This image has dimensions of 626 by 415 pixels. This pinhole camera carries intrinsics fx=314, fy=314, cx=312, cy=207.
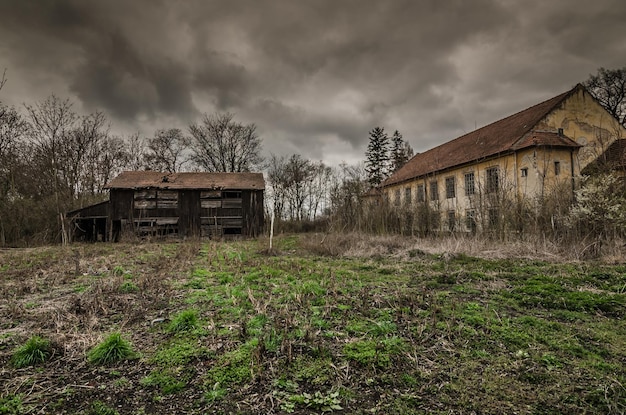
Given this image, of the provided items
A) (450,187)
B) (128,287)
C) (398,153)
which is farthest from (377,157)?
(128,287)

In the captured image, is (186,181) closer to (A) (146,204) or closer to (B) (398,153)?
(A) (146,204)

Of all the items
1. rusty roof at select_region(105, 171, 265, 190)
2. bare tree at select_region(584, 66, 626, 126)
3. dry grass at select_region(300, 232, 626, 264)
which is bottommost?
dry grass at select_region(300, 232, 626, 264)

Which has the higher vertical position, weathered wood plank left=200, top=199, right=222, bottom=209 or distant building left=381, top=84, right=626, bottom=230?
distant building left=381, top=84, right=626, bottom=230

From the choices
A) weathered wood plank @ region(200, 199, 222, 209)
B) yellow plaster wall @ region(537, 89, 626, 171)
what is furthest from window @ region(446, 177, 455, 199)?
weathered wood plank @ region(200, 199, 222, 209)

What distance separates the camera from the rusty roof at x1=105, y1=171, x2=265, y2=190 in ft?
64.6

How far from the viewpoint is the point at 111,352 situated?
3.16 meters

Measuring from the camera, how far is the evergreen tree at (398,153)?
43719 mm

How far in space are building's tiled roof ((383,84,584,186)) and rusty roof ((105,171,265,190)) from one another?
1158cm

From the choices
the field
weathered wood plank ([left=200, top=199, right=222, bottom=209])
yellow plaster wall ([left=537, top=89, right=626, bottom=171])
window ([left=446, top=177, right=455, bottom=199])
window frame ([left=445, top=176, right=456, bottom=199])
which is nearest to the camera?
the field

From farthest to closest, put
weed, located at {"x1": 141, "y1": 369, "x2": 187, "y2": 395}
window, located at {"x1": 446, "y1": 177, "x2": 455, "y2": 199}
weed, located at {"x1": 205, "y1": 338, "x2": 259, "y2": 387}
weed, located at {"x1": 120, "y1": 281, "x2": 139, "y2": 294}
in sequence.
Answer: window, located at {"x1": 446, "y1": 177, "x2": 455, "y2": 199}
weed, located at {"x1": 120, "y1": 281, "x2": 139, "y2": 294}
weed, located at {"x1": 205, "y1": 338, "x2": 259, "y2": 387}
weed, located at {"x1": 141, "y1": 369, "x2": 187, "y2": 395}

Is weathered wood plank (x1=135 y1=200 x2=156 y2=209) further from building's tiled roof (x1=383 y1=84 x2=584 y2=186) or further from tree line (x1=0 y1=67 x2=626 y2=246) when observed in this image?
building's tiled roof (x1=383 y1=84 x2=584 y2=186)

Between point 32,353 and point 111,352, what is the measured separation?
0.75 m

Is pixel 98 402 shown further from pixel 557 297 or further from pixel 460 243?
pixel 460 243

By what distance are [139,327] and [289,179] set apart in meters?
34.0
